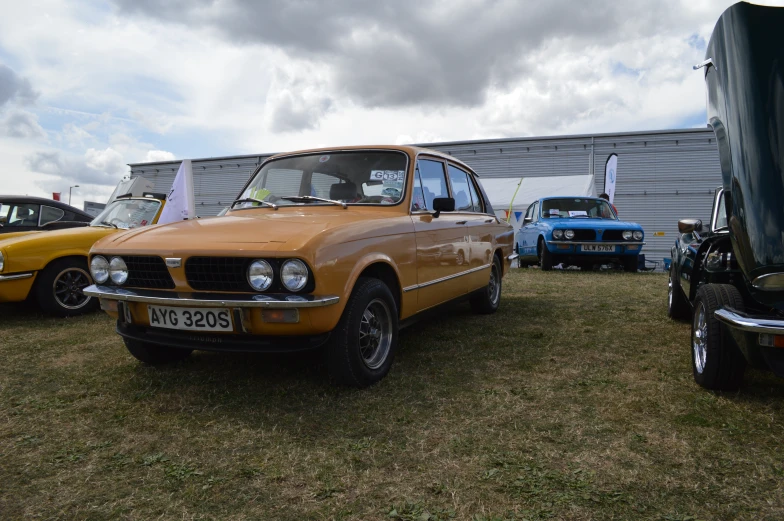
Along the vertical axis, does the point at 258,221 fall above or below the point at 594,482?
above

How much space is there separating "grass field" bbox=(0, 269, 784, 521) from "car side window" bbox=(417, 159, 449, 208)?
1.21 m

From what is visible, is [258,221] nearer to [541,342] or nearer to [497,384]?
[497,384]

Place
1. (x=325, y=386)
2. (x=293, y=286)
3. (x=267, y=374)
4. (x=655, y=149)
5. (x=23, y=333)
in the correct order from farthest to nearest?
(x=655, y=149) < (x=23, y=333) < (x=267, y=374) < (x=325, y=386) < (x=293, y=286)

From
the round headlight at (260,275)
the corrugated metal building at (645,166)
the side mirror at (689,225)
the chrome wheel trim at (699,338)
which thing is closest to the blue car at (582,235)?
the side mirror at (689,225)

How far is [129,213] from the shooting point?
6.75 metres

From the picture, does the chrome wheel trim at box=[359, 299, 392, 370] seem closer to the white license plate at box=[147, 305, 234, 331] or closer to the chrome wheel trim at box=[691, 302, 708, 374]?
the white license plate at box=[147, 305, 234, 331]

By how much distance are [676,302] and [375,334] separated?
10.9 feet

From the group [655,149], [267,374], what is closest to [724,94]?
[267,374]

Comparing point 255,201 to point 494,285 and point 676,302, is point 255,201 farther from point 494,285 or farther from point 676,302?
point 676,302

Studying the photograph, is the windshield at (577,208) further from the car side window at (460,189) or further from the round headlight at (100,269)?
the round headlight at (100,269)

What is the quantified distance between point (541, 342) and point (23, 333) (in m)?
4.62

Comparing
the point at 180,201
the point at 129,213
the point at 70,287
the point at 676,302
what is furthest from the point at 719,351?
the point at 180,201

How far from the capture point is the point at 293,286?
9.43 ft

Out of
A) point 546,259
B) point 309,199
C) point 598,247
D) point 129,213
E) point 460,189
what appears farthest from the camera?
point 546,259
